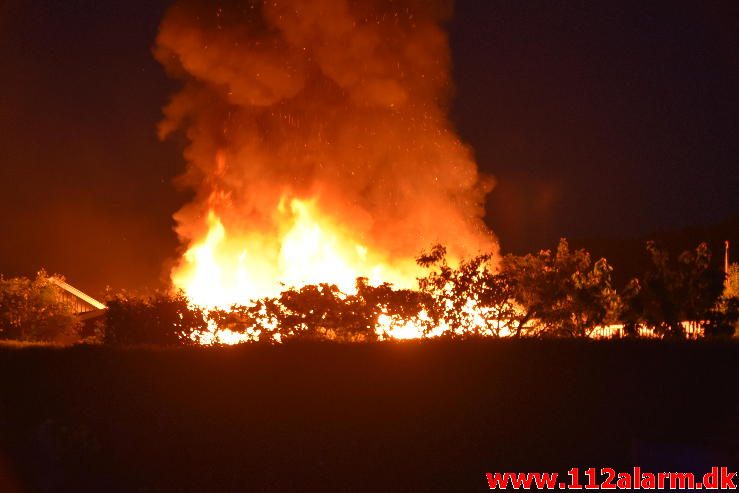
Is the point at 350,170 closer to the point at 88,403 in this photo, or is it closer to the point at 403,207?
the point at 403,207

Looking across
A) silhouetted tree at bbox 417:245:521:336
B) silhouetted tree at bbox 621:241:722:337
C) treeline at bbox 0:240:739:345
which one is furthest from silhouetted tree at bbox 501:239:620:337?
silhouetted tree at bbox 621:241:722:337

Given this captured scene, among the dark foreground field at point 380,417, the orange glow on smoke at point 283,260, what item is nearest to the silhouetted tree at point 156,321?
the orange glow on smoke at point 283,260

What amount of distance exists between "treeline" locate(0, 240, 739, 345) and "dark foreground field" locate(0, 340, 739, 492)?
3.00 m

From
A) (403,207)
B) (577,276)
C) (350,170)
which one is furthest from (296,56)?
(577,276)

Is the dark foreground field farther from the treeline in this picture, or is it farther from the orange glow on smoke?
the orange glow on smoke

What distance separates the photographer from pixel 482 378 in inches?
413

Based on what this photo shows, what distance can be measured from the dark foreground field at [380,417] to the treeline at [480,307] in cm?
300

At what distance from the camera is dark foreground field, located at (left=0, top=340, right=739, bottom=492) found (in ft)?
32.6

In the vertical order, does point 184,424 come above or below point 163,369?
below

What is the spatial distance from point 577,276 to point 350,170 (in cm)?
703

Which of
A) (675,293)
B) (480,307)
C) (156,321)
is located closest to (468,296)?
(480,307)

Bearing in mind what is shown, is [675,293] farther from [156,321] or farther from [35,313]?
[35,313]

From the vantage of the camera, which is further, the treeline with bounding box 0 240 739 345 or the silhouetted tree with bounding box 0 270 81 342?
the silhouetted tree with bounding box 0 270 81 342

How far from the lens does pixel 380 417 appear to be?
35.0 feet
